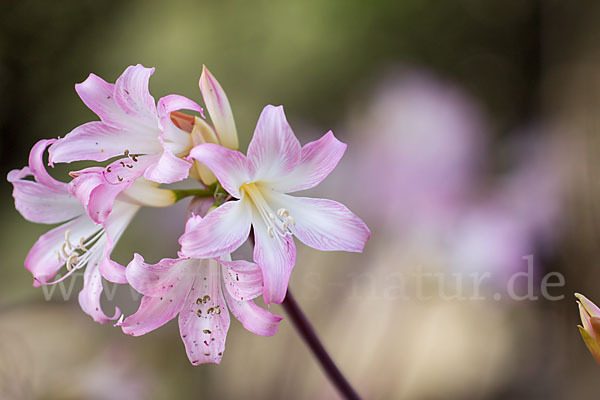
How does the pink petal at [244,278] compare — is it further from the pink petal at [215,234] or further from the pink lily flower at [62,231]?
the pink lily flower at [62,231]

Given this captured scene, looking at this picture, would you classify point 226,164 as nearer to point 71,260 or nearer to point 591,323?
point 71,260

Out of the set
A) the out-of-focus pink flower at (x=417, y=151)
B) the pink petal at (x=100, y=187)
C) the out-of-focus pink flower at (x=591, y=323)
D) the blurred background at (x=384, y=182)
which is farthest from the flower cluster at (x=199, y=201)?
the out-of-focus pink flower at (x=417, y=151)

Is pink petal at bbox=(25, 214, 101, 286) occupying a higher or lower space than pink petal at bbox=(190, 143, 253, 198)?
lower

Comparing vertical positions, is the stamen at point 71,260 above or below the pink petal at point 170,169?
below

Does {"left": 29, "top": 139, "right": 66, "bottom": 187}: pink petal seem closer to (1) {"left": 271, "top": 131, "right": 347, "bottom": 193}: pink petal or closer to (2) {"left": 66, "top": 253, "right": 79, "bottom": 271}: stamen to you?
(2) {"left": 66, "top": 253, "right": 79, "bottom": 271}: stamen

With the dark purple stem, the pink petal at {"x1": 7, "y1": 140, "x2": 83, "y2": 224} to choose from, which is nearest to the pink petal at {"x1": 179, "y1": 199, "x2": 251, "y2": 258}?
the dark purple stem

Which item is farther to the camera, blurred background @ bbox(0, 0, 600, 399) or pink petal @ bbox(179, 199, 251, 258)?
blurred background @ bbox(0, 0, 600, 399)

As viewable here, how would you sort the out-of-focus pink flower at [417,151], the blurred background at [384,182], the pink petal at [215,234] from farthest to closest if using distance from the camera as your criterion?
the out-of-focus pink flower at [417,151] < the blurred background at [384,182] < the pink petal at [215,234]
